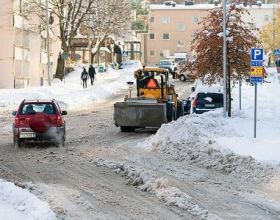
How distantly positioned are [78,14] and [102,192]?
42.9 m

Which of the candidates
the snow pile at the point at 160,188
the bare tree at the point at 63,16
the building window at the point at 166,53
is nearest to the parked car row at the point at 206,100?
the snow pile at the point at 160,188

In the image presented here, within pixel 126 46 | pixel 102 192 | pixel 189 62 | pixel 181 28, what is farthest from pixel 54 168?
pixel 181 28

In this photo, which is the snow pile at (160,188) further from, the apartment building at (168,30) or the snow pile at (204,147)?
the apartment building at (168,30)

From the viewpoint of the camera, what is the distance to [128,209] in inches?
400

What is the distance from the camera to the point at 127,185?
12.3m

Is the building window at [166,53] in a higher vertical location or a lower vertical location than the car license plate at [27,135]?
higher

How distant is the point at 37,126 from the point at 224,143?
223 inches

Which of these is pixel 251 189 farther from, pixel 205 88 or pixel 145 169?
pixel 205 88

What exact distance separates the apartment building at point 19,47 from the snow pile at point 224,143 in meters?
25.0

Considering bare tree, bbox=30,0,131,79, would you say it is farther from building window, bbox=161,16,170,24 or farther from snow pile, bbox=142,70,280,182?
building window, bbox=161,16,170,24

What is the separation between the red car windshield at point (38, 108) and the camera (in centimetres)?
1897

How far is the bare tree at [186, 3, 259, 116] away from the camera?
22.5 metres

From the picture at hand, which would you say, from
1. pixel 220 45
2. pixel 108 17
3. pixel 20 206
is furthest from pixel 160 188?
pixel 108 17

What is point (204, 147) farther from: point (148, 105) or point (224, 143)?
point (148, 105)
